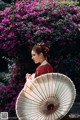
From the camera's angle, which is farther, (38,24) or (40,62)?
(38,24)

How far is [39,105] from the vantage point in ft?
16.7

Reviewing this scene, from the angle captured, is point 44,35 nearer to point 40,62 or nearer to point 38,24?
point 38,24

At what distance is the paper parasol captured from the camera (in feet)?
16.5

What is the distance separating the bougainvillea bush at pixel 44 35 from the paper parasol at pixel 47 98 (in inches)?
77.8

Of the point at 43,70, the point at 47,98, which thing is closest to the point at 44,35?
the point at 43,70

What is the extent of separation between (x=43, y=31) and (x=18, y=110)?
2218 mm

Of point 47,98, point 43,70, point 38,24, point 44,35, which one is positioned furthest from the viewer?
point 38,24

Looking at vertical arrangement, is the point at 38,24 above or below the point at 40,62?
below

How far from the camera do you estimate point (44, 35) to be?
7043mm

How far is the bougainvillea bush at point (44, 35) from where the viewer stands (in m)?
7.12

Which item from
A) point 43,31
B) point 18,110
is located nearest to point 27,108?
point 18,110

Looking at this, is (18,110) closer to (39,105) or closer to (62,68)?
(39,105)

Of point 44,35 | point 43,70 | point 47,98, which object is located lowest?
point 44,35

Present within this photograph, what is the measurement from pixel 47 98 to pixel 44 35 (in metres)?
2.16
